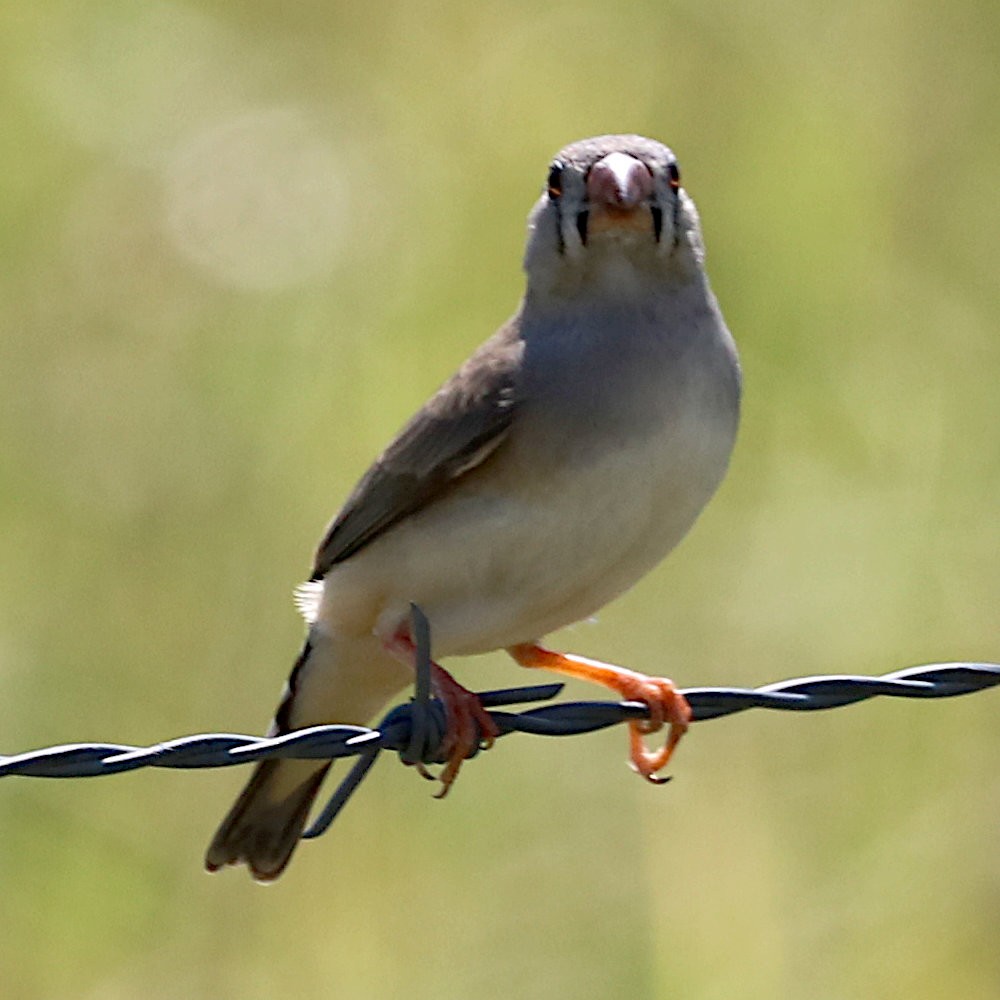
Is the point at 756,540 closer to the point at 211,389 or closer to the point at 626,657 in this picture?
the point at 626,657

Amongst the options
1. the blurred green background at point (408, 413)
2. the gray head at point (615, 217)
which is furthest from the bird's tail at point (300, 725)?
the gray head at point (615, 217)

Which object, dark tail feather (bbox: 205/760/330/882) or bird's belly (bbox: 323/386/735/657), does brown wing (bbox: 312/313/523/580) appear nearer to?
bird's belly (bbox: 323/386/735/657)

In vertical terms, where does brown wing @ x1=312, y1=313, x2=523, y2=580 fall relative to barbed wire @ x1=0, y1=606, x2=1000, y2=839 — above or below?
above

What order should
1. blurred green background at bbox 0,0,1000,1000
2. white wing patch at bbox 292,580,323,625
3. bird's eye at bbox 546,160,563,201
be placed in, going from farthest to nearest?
blurred green background at bbox 0,0,1000,1000, white wing patch at bbox 292,580,323,625, bird's eye at bbox 546,160,563,201

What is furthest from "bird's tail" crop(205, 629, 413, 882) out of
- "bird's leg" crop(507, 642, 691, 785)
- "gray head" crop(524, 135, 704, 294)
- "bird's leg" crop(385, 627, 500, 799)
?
"gray head" crop(524, 135, 704, 294)

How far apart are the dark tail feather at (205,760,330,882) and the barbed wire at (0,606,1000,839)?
1240 millimetres

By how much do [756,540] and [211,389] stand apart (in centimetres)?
186

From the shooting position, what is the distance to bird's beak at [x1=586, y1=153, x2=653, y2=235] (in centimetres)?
454

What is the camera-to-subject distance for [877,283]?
7.01 metres

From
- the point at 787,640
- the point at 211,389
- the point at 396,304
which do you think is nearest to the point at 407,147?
the point at 396,304

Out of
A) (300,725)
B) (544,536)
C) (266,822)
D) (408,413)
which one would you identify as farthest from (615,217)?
(408,413)

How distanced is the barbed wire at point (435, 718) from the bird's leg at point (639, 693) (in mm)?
596

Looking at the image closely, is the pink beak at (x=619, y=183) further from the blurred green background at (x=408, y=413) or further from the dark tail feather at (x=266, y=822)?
the blurred green background at (x=408, y=413)

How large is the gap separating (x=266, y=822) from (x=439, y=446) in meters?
1.16
